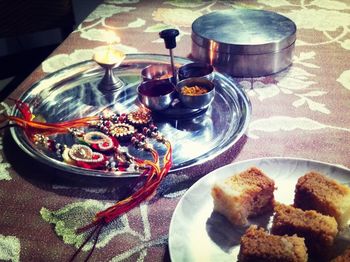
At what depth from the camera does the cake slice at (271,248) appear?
581 millimetres

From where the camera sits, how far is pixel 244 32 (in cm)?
119

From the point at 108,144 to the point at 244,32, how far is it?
0.55m

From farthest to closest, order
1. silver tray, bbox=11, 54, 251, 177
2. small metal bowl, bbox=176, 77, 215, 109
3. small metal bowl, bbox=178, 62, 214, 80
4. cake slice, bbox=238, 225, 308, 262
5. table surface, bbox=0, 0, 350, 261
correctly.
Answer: small metal bowl, bbox=178, 62, 214, 80 → small metal bowl, bbox=176, 77, 215, 109 → silver tray, bbox=11, 54, 251, 177 → table surface, bbox=0, 0, 350, 261 → cake slice, bbox=238, 225, 308, 262

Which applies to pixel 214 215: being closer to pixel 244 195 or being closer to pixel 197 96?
pixel 244 195

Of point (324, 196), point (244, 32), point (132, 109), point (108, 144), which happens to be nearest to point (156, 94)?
point (132, 109)

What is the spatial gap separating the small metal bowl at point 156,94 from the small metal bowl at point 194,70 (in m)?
0.06

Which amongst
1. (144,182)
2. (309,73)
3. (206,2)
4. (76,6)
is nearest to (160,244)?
(144,182)

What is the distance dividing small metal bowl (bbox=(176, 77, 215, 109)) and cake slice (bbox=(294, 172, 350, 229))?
1.17 ft

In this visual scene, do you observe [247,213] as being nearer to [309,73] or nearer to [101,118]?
[101,118]

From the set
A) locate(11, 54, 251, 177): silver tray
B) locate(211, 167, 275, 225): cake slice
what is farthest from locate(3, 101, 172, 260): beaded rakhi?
locate(211, 167, 275, 225): cake slice

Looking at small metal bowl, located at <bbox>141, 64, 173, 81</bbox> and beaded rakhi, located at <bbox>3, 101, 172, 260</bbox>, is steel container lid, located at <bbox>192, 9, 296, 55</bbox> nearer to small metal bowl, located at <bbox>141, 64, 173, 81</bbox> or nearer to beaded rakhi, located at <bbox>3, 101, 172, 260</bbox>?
small metal bowl, located at <bbox>141, 64, 173, 81</bbox>

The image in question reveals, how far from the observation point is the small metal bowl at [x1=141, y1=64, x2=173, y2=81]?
1.14 m

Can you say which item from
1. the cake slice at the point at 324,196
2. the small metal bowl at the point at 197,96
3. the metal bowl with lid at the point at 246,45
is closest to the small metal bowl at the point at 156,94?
the small metal bowl at the point at 197,96

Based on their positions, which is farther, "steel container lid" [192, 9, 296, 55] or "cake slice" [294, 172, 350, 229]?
"steel container lid" [192, 9, 296, 55]
